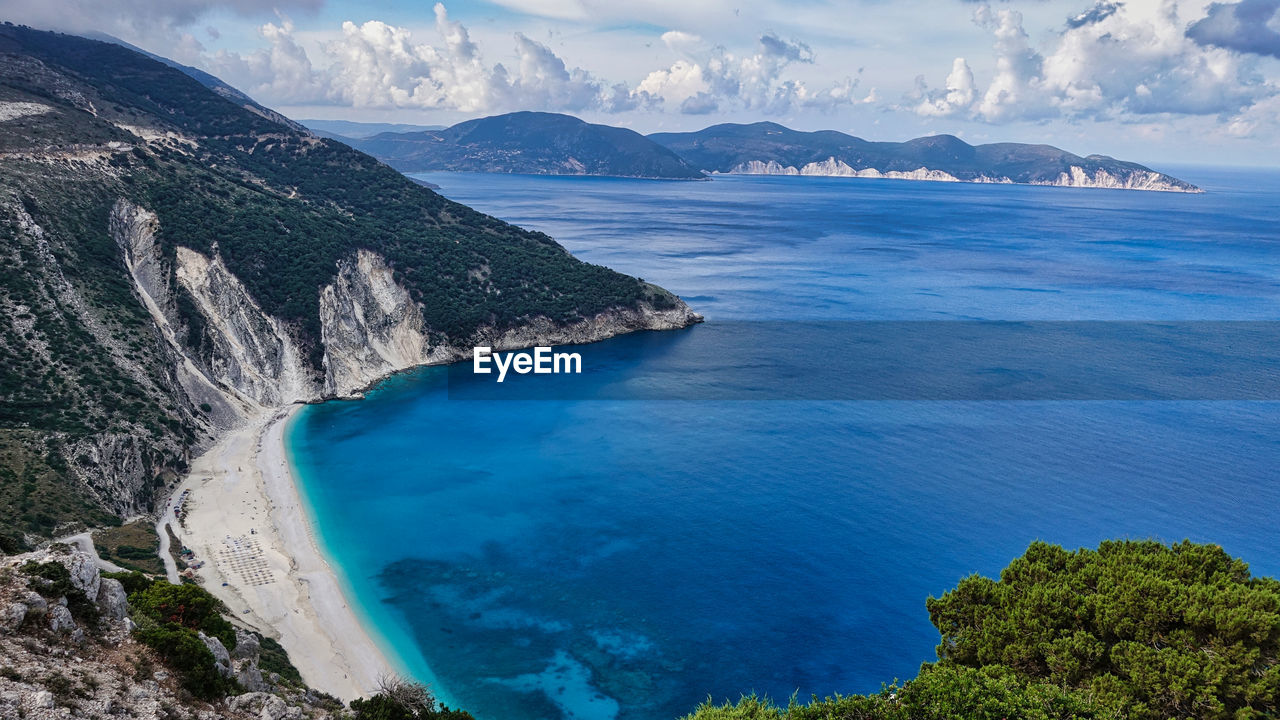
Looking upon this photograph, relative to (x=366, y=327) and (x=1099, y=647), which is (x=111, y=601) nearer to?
(x=1099, y=647)

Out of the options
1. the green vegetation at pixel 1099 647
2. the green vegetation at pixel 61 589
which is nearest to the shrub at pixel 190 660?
the green vegetation at pixel 61 589

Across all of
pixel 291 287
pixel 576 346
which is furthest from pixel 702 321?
pixel 291 287

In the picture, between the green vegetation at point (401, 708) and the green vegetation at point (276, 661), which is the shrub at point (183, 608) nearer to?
the green vegetation at point (276, 661)

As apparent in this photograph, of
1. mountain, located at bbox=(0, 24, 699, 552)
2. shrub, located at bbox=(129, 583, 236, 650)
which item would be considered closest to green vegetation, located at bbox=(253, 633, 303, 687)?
shrub, located at bbox=(129, 583, 236, 650)

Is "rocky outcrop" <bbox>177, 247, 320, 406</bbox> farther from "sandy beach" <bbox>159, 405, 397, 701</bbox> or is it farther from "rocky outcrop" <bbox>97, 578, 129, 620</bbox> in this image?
"rocky outcrop" <bbox>97, 578, 129, 620</bbox>

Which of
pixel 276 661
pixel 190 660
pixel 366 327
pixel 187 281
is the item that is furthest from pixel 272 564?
pixel 366 327

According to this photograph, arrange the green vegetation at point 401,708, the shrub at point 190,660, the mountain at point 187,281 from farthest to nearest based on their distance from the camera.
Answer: the mountain at point 187,281 < the green vegetation at point 401,708 < the shrub at point 190,660
